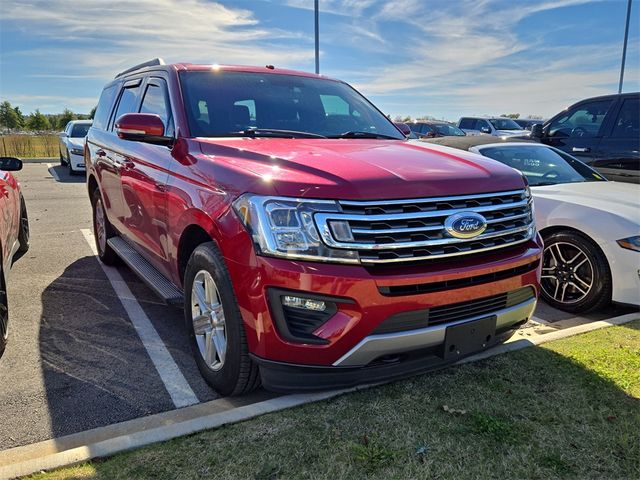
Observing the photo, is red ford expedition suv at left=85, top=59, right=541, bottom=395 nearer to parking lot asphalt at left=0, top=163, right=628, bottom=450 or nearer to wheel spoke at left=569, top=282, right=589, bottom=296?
parking lot asphalt at left=0, top=163, right=628, bottom=450

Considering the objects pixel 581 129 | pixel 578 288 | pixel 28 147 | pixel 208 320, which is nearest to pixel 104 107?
pixel 208 320

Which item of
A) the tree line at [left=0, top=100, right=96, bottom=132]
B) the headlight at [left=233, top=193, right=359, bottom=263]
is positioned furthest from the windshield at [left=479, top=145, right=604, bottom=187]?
the tree line at [left=0, top=100, right=96, bottom=132]

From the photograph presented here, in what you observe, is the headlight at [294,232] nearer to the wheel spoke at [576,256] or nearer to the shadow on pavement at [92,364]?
the shadow on pavement at [92,364]

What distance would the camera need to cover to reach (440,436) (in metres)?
2.61

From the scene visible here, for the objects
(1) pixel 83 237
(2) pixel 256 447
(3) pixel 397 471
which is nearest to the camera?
(3) pixel 397 471

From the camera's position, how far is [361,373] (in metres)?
2.61

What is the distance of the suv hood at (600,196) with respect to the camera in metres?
4.50

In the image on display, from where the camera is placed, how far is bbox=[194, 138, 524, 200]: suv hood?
2498 millimetres

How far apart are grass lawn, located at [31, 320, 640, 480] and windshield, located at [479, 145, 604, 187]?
2.95m

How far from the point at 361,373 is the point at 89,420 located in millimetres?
1552

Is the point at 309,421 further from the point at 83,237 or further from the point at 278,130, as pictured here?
the point at 83,237

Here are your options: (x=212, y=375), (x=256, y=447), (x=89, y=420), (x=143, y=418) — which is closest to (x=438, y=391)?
(x=256, y=447)

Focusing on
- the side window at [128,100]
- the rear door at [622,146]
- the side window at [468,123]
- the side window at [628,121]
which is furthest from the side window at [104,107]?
the side window at [468,123]

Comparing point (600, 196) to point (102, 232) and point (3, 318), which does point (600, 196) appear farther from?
point (102, 232)
